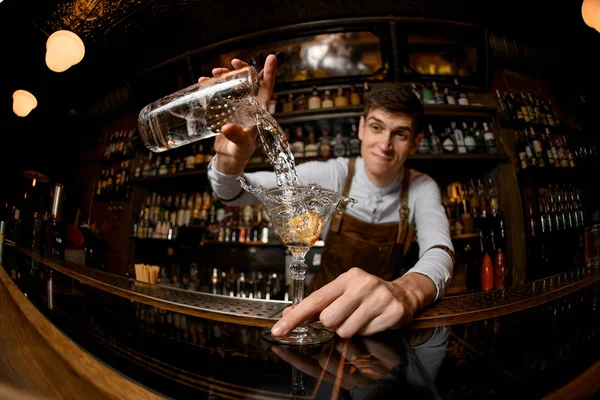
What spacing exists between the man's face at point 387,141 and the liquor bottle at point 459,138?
121 mm

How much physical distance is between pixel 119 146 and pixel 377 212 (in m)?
0.76

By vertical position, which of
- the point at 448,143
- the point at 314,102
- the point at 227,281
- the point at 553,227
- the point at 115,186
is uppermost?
the point at 314,102

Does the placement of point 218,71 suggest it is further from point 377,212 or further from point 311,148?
point 311,148

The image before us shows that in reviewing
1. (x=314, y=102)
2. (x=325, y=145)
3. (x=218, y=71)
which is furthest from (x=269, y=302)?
(x=325, y=145)

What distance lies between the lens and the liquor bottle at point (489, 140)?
0.60 meters

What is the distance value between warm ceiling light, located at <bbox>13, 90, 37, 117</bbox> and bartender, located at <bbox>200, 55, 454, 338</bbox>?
0.29m

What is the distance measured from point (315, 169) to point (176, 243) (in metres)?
0.53

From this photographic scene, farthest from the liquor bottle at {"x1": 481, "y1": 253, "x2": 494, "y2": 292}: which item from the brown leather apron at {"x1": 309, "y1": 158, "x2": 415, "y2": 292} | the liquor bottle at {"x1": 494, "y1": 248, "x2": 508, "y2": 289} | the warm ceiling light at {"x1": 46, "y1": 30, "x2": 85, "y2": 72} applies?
the warm ceiling light at {"x1": 46, "y1": 30, "x2": 85, "y2": 72}

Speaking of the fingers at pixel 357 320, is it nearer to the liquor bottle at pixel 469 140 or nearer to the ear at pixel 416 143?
the liquor bottle at pixel 469 140

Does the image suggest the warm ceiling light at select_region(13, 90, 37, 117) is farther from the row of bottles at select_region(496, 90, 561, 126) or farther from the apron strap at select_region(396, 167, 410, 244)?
the apron strap at select_region(396, 167, 410, 244)

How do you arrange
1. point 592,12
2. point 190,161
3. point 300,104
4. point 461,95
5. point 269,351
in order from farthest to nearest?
point 300,104 < point 190,161 < point 461,95 < point 592,12 < point 269,351

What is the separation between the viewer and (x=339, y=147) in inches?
52.9

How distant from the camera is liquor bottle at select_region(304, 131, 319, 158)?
1354 millimetres

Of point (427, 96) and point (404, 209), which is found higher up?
point (427, 96)
